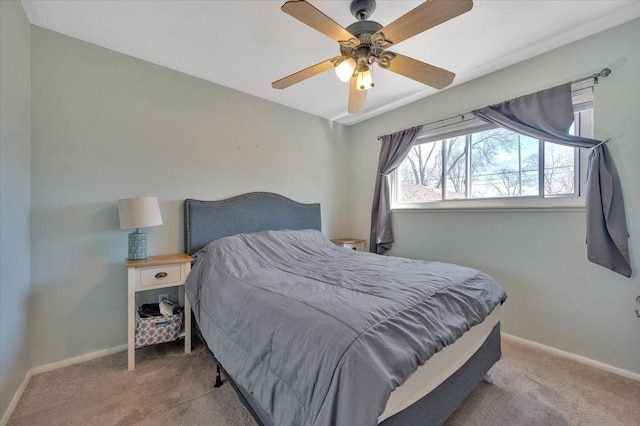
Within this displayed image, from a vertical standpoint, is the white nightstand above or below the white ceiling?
below

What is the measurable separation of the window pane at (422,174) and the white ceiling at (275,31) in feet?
2.73

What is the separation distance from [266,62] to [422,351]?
8.19 ft

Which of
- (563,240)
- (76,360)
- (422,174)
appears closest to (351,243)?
(422,174)

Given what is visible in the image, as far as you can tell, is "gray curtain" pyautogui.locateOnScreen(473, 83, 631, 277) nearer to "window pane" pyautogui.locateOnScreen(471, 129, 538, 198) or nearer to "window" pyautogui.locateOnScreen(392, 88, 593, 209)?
"window" pyautogui.locateOnScreen(392, 88, 593, 209)

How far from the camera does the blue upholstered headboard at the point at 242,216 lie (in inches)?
99.3

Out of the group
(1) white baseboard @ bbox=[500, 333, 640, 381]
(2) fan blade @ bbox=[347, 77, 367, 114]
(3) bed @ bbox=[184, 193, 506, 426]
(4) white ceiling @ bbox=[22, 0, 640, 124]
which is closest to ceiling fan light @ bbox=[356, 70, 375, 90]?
(2) fan blade @ bbox=[347, 77, 367, 114]

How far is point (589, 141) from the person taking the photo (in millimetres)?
2004

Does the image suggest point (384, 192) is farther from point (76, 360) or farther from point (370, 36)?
point (76, 360)

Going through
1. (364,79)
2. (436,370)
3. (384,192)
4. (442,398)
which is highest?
(364,79)

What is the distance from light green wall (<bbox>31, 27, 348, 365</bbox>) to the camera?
1970 mm

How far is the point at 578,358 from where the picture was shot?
6.87ft

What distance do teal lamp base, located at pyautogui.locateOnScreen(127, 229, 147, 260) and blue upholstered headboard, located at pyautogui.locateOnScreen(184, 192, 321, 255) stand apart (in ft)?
1.31

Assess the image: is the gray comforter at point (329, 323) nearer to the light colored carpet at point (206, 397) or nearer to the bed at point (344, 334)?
the bed at point (344, 334)

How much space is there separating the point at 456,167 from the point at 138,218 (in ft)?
10.2
